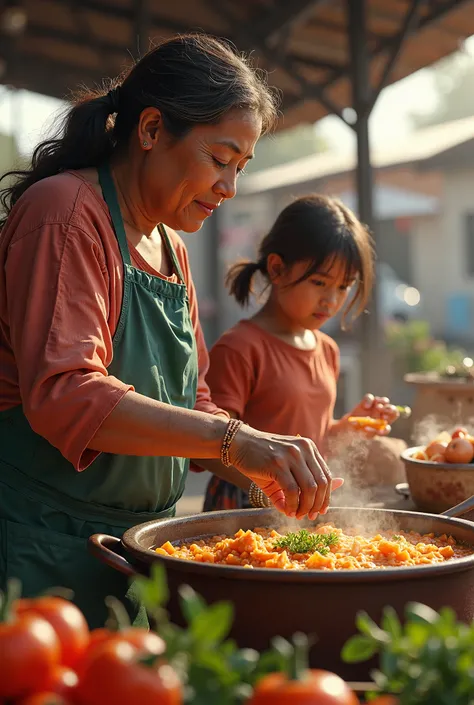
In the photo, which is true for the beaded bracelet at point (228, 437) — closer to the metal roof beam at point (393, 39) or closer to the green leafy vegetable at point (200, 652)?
the green leafy vegetable at point (200, 652)

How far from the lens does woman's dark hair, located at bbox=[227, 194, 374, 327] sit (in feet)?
10.1

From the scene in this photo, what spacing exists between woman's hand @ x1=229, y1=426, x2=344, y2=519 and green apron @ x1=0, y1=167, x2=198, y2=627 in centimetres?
38

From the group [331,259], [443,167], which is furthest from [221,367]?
[443,167]

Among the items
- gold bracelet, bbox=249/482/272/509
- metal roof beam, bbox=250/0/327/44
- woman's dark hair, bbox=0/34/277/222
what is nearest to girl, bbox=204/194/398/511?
gold bracelet, bbox=249/482/272/509

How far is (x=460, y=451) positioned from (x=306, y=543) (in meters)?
1.10

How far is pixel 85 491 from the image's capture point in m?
1.94

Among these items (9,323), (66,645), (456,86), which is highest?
(456,86)

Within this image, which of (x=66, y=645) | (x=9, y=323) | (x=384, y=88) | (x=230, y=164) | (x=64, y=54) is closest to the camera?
(x=66, y=645)

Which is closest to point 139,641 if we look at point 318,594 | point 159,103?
point 318,594

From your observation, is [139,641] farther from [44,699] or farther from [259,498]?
[259,498]

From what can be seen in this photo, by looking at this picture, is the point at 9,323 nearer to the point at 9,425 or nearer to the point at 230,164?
the point at 9,425

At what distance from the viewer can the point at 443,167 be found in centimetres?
1911

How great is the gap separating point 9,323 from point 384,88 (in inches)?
228

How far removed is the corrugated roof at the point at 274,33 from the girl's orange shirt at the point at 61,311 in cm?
450
